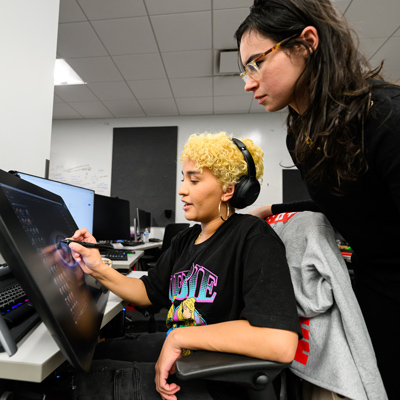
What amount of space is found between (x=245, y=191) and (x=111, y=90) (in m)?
3.83

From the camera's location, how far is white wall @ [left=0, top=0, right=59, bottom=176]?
1316mm

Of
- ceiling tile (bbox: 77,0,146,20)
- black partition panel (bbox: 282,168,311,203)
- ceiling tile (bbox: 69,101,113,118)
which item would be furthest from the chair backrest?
ceiling tile (bbox: 69,101,113,118)

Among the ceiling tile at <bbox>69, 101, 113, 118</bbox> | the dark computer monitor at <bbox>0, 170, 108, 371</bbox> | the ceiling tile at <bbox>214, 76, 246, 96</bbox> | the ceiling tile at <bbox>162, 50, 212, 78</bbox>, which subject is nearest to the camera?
the dark computer monitor at <bbox>0, 170, 108, 371</bbox>

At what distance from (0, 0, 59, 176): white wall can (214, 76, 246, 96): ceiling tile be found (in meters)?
2.39

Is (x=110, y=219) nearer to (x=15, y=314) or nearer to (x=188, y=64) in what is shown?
(x=15, y=314)

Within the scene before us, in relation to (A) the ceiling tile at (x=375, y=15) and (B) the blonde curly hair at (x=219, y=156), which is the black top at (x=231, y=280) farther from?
(A) the ceiling tile at (x=375, y=15)

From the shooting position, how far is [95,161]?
497 cm

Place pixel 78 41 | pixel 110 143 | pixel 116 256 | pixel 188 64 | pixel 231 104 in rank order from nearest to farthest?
1. pixel 116 256
2. pixel 78 41
3. pixel 188 64
4. pixel 231 104
5. pixel 110 143

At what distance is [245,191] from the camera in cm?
88

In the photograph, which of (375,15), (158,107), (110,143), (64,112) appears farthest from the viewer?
(110,143)

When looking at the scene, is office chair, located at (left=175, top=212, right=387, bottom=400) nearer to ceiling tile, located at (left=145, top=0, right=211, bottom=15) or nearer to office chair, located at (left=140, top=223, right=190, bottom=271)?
office chair, located at (left=140, top=223, right=190, bottom=271)

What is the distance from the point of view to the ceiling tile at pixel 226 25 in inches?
99.2

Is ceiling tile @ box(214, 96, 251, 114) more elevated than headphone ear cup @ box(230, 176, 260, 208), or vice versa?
ceiling tile @ box(214, 96, 251, 114)

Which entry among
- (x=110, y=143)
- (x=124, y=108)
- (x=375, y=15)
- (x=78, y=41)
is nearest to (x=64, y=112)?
(x=110, y=143)
